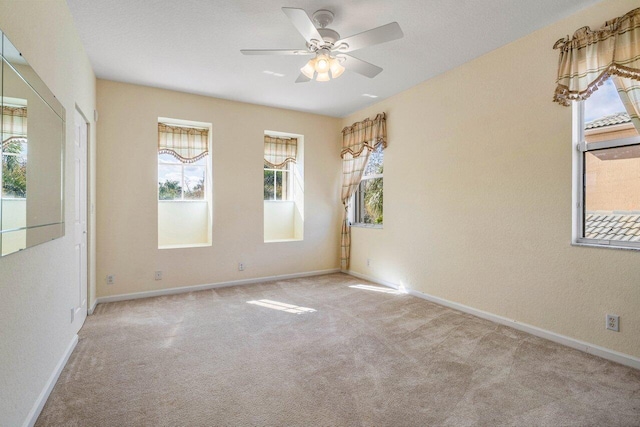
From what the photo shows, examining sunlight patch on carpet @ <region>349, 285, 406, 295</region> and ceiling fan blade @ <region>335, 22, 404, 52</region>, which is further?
sunlight patch on carpet @ <region>349, 285, 406, 295</region>

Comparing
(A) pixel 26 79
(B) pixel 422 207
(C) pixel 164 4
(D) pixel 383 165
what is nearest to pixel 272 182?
(D) pixel 383 165

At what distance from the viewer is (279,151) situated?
531 cm

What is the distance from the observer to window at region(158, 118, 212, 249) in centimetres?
447

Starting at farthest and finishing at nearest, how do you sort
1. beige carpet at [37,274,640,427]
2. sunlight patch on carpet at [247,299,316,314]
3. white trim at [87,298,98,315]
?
sunlight patch on carpet at [247,299,316,314]
white trim at [87,298,98,315]
beige carpet at [37,274,640,427]

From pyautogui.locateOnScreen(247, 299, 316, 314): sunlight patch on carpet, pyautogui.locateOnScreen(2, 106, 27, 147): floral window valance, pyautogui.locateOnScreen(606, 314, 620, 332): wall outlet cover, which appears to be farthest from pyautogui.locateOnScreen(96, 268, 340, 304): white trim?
pyautogui.locateOnScreen(606, 314, 620, 332): wall outlet cover

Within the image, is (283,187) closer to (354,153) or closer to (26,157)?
(354,153)

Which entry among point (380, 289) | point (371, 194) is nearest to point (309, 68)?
point (371, 194)

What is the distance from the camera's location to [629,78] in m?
2.29

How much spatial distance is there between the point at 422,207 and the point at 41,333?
3.80 m

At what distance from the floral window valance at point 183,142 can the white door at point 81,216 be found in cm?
108

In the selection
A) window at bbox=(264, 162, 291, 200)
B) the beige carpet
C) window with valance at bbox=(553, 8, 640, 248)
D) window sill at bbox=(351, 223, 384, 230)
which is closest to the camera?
the beige carpet

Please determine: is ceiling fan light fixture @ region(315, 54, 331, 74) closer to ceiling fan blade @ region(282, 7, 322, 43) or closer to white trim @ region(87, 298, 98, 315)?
ceiling fan blade @ region(282, 7, 322, 43)

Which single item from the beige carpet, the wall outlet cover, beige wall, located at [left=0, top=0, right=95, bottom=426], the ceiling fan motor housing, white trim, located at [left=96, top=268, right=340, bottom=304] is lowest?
the beige carpet

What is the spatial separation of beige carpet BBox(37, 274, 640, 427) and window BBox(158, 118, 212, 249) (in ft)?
4.81
